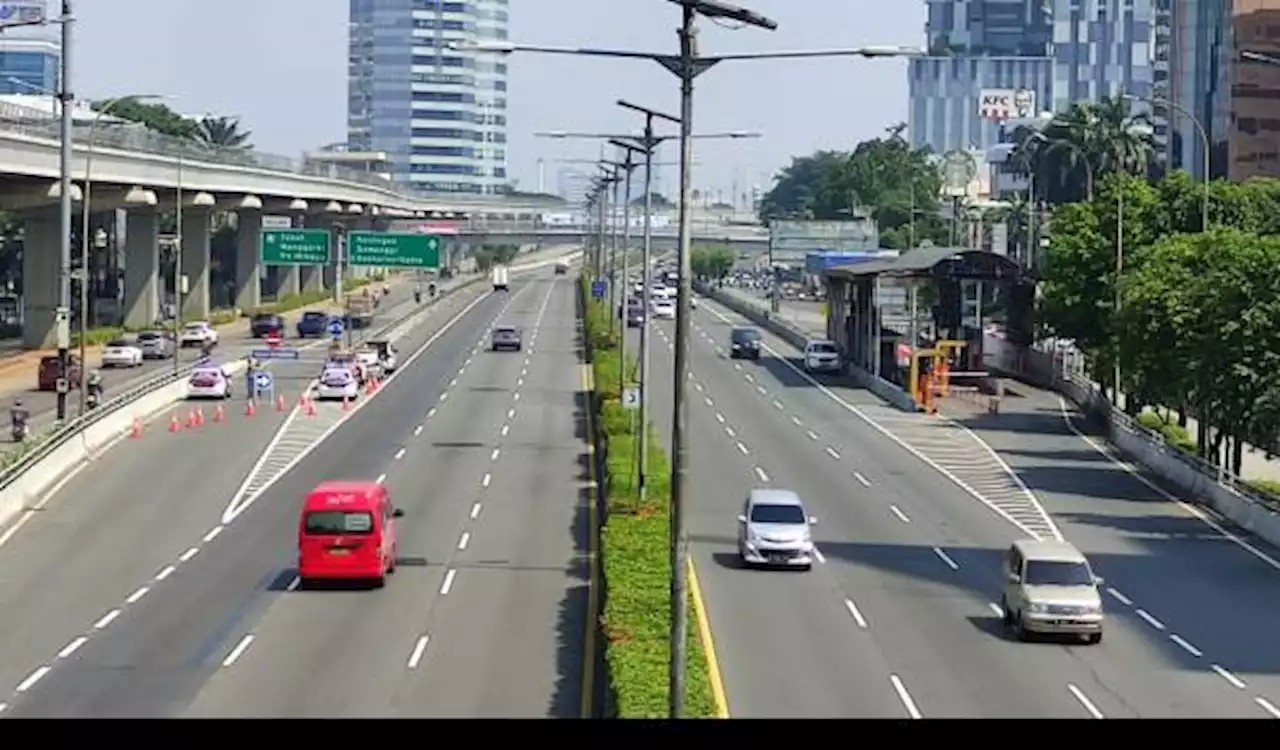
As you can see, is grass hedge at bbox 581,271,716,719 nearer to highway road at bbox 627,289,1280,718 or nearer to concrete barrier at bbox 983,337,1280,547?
highway road at bbox 627,289,1280,718

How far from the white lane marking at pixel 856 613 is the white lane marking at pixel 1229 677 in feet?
15.7

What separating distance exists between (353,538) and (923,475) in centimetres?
2168

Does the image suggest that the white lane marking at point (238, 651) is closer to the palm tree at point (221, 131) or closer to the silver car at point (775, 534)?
the silver car at point (775, 534)

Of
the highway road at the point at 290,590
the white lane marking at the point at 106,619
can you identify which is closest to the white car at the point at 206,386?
the highway road at the point at 290,590

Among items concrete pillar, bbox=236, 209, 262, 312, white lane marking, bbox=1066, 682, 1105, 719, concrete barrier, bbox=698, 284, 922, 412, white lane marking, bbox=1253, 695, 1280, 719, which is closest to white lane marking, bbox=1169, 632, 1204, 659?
white lane marking, bbox=1253, 695, 1280, 719

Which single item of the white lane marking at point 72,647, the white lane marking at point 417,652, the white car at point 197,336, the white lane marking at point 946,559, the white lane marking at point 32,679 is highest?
the white car at point 197,336

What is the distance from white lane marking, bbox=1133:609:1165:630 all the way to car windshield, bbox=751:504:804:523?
5.92 metres

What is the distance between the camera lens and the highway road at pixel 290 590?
83.7 ft

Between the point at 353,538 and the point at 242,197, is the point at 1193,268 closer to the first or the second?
the point at 353,538

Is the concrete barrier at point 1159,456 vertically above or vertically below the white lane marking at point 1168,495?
above

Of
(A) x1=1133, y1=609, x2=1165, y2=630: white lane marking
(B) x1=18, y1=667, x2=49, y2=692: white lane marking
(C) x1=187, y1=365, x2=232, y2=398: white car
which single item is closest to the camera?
(B) x1=18, y1=667, x2=49, y2=692: white lane marking

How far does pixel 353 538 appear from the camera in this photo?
33531 mm

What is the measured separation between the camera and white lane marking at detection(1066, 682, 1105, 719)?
2452 cm
